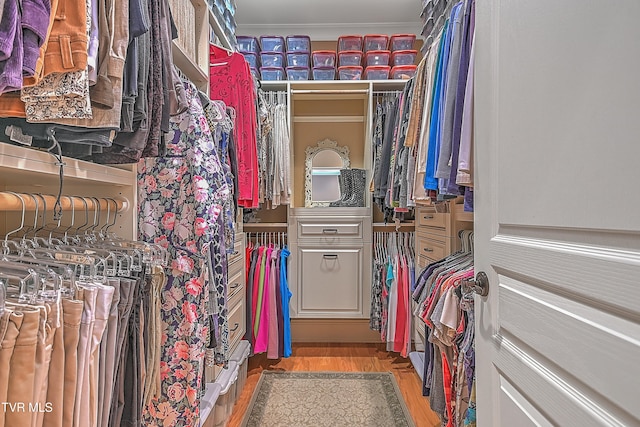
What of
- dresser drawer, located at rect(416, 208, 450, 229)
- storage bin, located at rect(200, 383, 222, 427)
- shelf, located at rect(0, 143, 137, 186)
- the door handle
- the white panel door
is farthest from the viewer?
dresser drawer, located at rect(416, 208, 450, 229)

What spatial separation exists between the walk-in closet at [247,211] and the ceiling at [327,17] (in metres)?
1.00

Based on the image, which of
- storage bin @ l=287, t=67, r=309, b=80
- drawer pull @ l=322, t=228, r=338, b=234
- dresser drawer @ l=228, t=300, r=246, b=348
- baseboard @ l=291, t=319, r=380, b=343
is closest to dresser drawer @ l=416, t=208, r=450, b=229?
drawer pull @ l=322, t=228, r=338, b=234

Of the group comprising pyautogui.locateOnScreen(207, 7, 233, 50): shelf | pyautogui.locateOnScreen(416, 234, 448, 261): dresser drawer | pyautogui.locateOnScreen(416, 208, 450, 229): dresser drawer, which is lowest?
pyautogui.locateOnScreen(416, 234, 448, 261): dresser drawer

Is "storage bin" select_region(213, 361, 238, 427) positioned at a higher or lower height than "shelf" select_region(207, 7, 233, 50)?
lower

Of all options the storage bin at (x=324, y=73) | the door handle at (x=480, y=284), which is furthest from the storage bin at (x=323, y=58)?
the door handle at (x=480, y=284)

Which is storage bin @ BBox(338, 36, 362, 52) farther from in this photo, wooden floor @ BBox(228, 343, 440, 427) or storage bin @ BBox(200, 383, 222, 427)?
storage bin @ BBox(200, 383, 222, 427)

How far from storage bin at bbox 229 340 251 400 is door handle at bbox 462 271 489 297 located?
174 centimetres

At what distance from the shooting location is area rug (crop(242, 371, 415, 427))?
228cm

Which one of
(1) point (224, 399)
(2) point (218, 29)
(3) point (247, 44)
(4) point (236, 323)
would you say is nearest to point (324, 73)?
(3) point (247, 44)

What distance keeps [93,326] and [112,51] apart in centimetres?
57

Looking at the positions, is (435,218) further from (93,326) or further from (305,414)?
(93,326)

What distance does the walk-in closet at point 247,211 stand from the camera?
66 cm

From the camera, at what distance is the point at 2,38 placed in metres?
0.66

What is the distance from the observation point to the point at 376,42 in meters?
3.53
